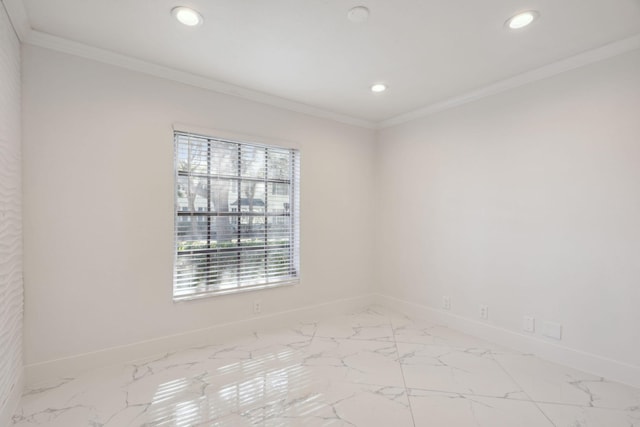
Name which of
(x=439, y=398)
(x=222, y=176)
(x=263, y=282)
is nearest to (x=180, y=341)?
(x=263, y=282)

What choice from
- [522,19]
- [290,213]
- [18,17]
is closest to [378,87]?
[522,19]

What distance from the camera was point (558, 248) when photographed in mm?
2689

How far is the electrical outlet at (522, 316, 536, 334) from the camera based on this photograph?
283 centimetres

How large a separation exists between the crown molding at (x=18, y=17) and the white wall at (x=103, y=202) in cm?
12

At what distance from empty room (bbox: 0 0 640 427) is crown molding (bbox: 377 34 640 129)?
0.07 ft

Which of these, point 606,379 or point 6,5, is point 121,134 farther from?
point 606,379

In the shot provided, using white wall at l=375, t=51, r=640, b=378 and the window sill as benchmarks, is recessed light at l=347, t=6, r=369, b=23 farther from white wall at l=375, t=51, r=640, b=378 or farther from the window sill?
the window sill

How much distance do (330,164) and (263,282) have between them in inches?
63.4

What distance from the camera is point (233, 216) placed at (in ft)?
10.6

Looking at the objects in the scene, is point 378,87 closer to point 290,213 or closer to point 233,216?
point 290,213

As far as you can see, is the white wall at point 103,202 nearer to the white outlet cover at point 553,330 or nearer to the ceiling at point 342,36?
the ceiling at point 342,36

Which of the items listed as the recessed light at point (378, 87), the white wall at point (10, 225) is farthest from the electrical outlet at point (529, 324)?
the white wall at point (10, 225)

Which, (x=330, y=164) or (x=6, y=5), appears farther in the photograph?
(x=330, y=164)

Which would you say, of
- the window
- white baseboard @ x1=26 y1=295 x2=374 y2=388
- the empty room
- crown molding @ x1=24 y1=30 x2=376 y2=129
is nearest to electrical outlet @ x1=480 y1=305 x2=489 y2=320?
the empty room
